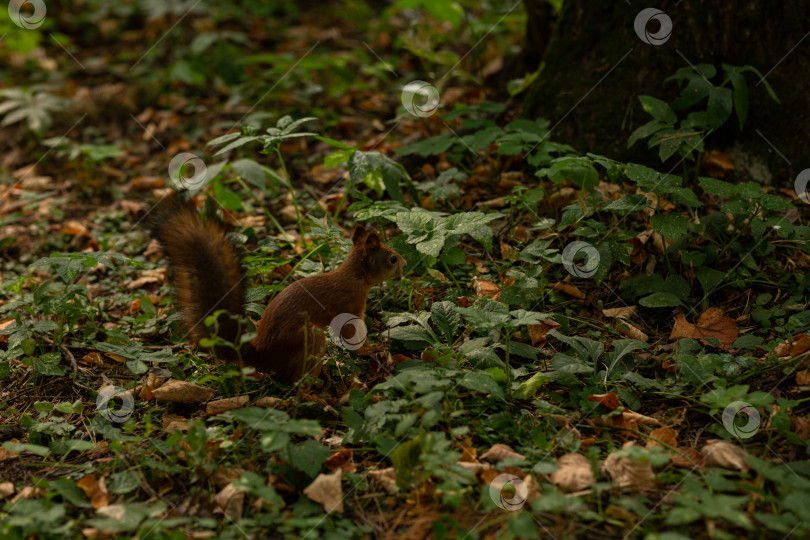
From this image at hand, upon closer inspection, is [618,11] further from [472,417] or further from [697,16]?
[472,417]

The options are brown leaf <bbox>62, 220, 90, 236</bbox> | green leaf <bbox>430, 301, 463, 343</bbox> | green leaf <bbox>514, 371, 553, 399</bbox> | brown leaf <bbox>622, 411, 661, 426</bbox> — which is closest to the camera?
brown leaf <bbox>622, 411, 661, 426</bbox>

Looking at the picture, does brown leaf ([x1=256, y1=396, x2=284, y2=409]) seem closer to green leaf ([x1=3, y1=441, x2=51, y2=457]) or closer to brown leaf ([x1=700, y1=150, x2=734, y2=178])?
green leaf ([x1=3, y1=441, x2=51, y2=457])

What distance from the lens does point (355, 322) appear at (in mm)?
2748

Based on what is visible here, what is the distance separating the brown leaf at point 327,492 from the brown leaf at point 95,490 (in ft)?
2.12

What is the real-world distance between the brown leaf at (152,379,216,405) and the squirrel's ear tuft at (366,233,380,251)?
0.88 m

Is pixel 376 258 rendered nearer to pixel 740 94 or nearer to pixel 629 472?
pixel 629 472

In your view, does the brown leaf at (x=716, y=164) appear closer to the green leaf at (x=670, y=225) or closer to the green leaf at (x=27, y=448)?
the green leaf at (x=670, y=225)

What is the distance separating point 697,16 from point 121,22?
626 centimetres

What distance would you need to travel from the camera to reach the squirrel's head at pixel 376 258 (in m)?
2.84

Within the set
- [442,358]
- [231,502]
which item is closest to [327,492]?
[231,502]

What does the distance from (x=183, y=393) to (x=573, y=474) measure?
150 centimetres

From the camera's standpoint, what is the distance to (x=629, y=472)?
2066mm

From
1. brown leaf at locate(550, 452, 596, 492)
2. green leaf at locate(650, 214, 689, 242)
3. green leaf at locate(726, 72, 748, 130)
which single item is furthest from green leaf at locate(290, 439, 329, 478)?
green leaf at locate(726, 72, 748, 130)

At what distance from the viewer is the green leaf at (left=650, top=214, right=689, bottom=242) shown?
282cm
